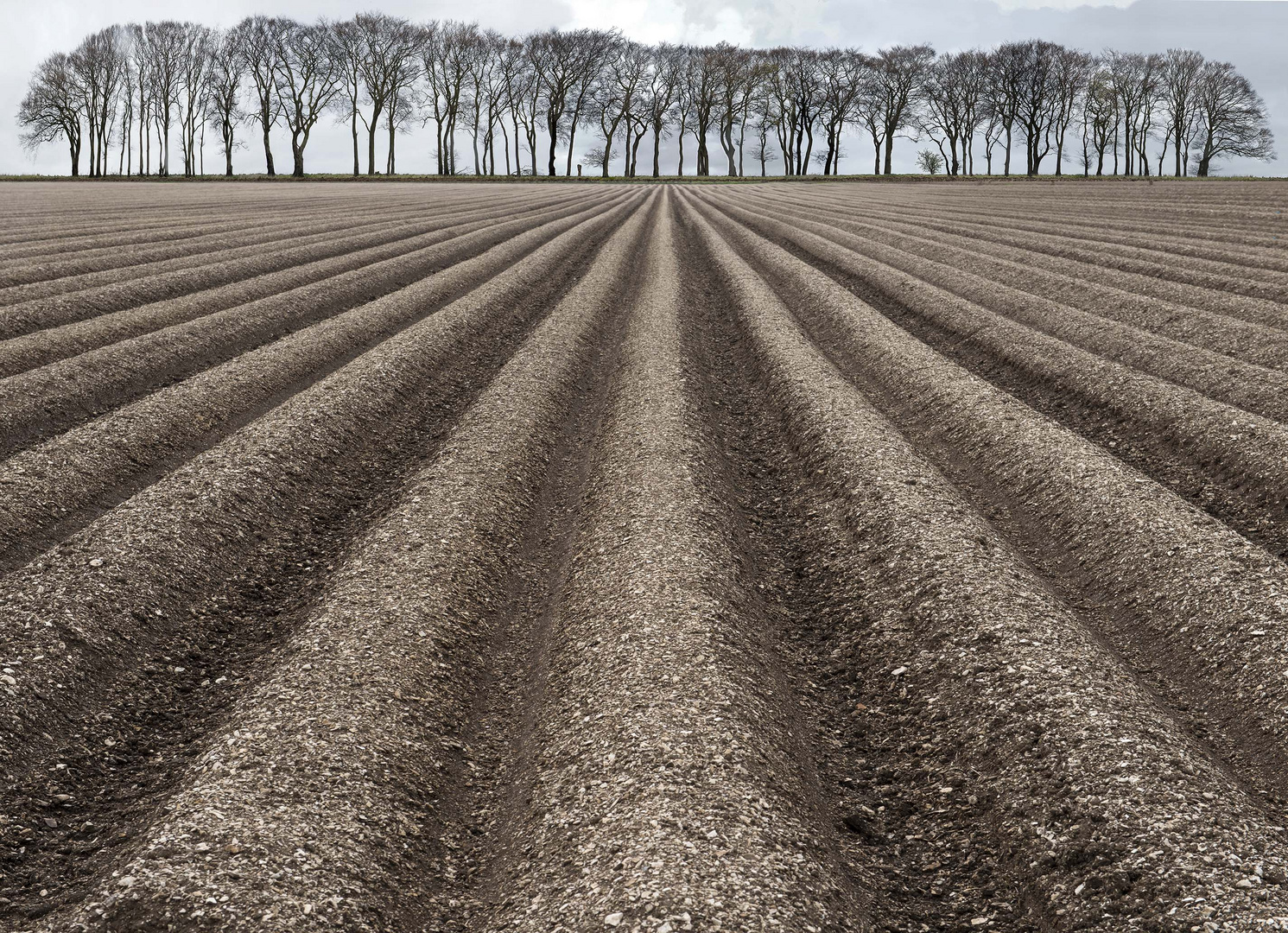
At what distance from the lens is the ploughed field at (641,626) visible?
180 inches

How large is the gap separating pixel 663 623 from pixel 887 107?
10068cm

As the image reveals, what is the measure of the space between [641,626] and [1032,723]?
8.96 ft

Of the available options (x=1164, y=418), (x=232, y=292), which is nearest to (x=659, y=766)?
(x=1164, y=418)

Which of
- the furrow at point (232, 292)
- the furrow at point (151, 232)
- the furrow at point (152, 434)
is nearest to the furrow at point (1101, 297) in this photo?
the furrow at point (152, 434)

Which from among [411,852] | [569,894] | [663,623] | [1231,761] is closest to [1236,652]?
[1231,761]

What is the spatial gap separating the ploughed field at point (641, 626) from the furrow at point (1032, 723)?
0.09 feet

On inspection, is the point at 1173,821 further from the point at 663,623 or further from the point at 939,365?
the point at 939,365

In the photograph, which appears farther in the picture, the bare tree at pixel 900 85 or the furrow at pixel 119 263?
the bare tree at pixel 900 85

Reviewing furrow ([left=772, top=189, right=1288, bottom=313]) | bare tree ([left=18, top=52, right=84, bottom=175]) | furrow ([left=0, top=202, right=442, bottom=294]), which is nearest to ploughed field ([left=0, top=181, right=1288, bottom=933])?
furrow ([left=772, top=189, right=1288, bottom=313])

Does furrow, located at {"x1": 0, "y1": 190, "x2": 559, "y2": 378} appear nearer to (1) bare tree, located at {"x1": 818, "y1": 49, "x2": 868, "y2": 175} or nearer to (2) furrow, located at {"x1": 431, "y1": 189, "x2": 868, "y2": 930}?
(2) furrow, located at {"x1": 431, "y1": 189, "x2": 868, "y2": 930}

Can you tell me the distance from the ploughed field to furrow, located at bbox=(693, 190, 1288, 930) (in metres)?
0.03

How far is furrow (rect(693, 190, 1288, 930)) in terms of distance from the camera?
445cm

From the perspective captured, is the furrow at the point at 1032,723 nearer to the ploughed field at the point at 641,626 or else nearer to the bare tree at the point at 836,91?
the ploughed field at the point at 641,626

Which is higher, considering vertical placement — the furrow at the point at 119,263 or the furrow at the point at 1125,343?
the furrow at the point at 119,263
